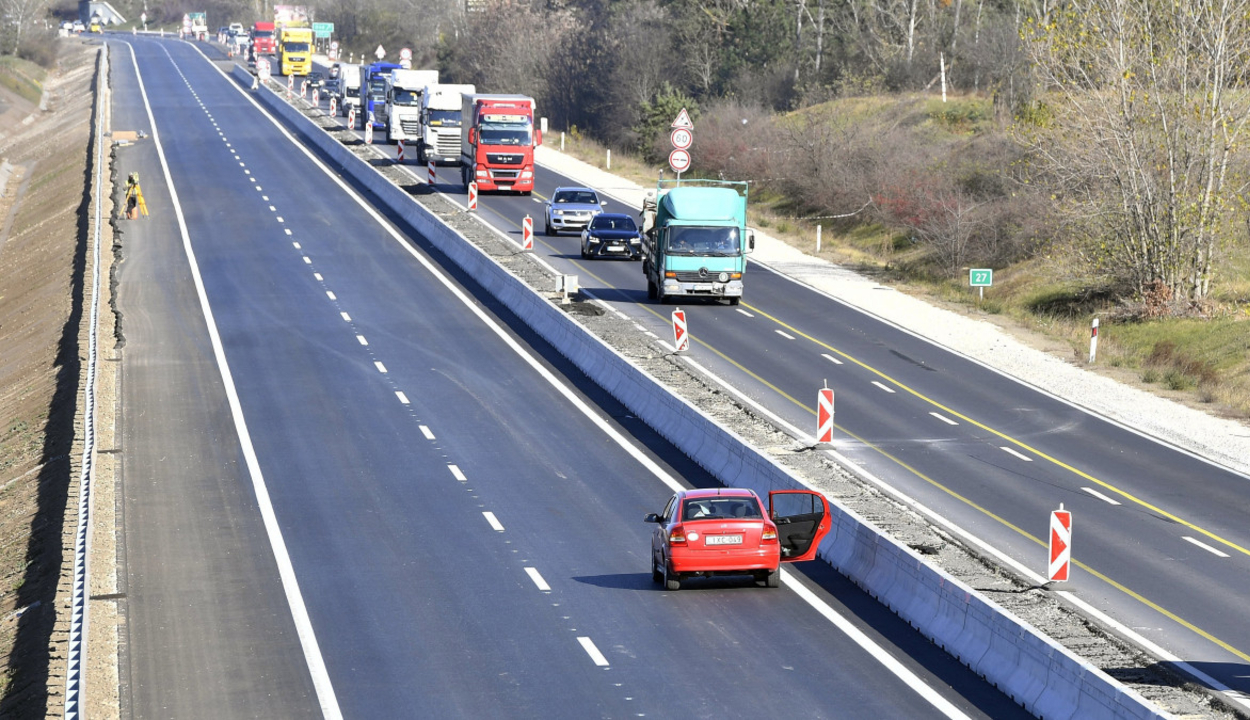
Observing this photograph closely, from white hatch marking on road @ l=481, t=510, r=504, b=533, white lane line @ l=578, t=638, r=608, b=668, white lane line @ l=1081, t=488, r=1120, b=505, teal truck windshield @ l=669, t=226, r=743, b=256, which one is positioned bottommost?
white hatch marking on road @ l=481, t=510, r=504, b=533

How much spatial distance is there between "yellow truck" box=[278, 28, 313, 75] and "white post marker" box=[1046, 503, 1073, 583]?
10538cm

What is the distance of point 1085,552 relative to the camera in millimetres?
21297

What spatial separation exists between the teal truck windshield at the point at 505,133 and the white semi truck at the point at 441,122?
21.3ft

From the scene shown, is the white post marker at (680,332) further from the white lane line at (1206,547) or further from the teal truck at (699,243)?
the white lane line at (1206,547)

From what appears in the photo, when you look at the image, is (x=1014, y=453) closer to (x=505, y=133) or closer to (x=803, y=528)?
(x=803, y=528)

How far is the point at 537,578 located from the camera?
65.5 feet

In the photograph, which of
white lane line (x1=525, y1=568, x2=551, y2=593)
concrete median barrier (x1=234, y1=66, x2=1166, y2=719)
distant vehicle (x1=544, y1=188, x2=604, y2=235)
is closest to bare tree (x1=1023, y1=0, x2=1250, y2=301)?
concrete median barrier (x1=234, y1=66, x2=1166, y2=719)

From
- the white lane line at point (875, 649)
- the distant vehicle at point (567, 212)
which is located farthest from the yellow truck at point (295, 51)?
the white lane line at point (875, 649)

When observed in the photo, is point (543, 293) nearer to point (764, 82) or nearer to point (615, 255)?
point (615, 255)

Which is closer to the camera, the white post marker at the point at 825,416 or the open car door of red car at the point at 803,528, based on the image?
the open car door of red car at the point at 803,528

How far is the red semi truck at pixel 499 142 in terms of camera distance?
5916 cm

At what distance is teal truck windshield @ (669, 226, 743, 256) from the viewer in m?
40.3

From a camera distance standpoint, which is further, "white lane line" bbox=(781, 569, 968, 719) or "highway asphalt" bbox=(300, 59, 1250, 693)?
"highway asphalt" bbox=(300, 59, 1250, 693)

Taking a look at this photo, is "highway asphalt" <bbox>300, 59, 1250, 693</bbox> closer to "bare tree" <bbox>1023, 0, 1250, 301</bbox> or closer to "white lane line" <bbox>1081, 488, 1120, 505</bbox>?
"white lane line" <bbox>1081, 488, 1120, 505</bbox>
